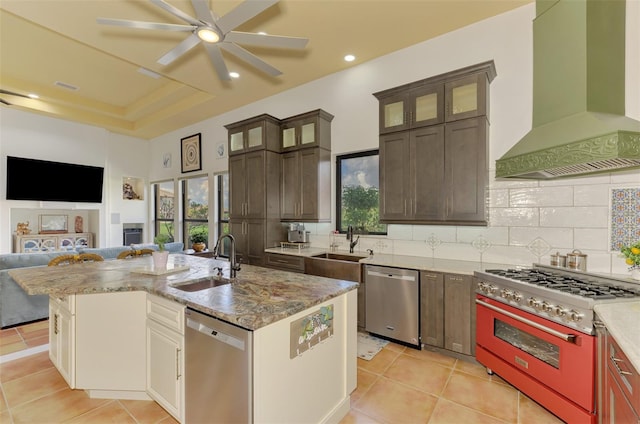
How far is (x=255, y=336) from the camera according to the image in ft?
4.62

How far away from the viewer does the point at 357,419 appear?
200cm

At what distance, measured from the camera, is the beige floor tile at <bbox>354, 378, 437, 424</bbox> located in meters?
2.02

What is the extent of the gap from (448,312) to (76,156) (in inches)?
308

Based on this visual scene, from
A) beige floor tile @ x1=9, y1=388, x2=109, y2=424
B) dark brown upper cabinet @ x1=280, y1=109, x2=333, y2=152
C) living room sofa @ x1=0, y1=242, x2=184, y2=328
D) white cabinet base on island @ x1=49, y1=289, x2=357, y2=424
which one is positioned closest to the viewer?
white cabinet base on island @ x1=49, y1=289, x2=357, y2=424

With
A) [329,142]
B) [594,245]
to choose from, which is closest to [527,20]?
[594,245]

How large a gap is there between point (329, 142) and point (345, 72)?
0.99 metres

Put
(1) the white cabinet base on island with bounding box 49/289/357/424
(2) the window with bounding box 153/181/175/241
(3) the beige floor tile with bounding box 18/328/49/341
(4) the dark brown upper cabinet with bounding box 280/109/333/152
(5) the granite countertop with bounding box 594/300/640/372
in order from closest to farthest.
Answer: (5) the granite countertop with bounding box 594/300/640/372
(1) the white cabinet base on island with bounding box 49/289/357/424
(3) the beige floor tile with bounding box 18/328/49/341
(4) the dark brown upper cabinet with bounding box 280/109/333/152
(2) the window with bounding box 153/181/175/241

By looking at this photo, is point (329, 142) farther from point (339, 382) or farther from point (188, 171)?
point (188, 171)

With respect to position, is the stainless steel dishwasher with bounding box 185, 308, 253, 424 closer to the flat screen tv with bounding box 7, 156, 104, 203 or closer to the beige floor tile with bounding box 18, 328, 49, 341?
the beige floor tile with bounding box 18, 328, 49, 341

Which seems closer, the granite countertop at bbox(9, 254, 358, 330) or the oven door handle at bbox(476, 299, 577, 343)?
the granite countertop at bbox(9, 254, 358, 330)

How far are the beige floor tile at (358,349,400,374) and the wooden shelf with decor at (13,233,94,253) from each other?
5990 mm

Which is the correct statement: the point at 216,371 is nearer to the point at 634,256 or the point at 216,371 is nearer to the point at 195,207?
the point at 634,256

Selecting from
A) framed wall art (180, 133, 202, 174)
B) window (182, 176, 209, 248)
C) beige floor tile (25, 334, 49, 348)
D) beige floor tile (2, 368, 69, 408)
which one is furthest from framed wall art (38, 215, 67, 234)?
beige floor tile (2, 368, 69, 408)

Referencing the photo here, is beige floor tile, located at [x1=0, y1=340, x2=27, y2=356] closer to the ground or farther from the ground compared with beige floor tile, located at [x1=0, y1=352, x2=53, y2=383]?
farther from the ground
